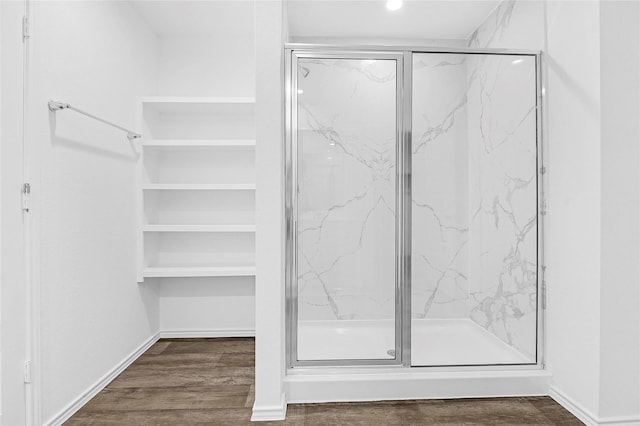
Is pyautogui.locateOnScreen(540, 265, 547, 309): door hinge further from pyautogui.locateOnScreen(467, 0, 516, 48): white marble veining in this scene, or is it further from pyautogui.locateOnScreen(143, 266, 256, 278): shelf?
pyautogui.locateOnScreen(143, 266, 256, 278): shelf

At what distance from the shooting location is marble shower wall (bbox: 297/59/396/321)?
2.24 metres

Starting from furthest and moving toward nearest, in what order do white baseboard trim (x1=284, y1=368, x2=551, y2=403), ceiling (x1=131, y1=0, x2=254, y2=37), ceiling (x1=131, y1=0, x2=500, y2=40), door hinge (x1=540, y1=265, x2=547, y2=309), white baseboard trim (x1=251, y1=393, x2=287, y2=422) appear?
ceiling (x1=131, y1=0, x2=254, y2=37) < ceiling (x1=131, y1=0, x2=500, y2=40) < door hinge (x1=540, y1=265, x2=547, y2=309) < white baseboard trim (x1=284, y1=368, x2=551, y2=403) < white baseboard trim (x1=251, y1=393, x2=287, y2=422)

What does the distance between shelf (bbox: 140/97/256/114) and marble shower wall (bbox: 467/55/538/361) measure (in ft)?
5.47

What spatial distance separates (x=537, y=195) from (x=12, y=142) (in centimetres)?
267

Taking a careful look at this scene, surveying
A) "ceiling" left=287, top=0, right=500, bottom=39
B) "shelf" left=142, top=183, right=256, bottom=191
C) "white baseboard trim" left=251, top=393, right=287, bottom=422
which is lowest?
"white baseboard trim" left=251, top=393, right=287, bottom=422

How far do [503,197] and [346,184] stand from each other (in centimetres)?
101

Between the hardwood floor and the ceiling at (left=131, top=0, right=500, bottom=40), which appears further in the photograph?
the ceiling at (left=131, top=0, right=500, bottom=40)

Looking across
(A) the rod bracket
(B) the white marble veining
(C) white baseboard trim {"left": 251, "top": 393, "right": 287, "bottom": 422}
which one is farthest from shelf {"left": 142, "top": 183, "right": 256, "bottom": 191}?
(B) the white marble veining

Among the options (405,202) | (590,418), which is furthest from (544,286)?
(405,202)

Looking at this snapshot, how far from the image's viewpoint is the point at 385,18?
9.26 ft

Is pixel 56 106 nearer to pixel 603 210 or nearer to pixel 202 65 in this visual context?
pixel 202 65

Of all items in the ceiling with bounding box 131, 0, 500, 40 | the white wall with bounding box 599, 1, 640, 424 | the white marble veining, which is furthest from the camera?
the ceiling with bounding box 131, 0, 500, 40

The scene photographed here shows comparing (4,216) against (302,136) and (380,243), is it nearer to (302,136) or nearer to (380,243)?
(302,136)

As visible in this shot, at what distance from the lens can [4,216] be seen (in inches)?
63.1
